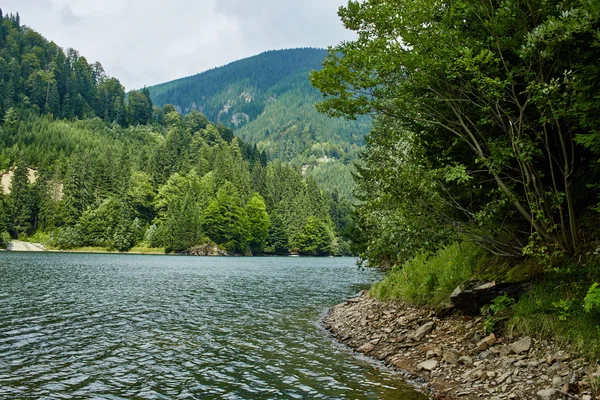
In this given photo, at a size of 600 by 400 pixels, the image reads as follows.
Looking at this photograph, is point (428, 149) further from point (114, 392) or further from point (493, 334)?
point (114, 392)

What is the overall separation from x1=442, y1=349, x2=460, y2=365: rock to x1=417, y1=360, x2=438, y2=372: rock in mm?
322

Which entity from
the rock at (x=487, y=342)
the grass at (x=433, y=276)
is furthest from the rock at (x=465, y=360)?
the grass at (x=433, y=276)

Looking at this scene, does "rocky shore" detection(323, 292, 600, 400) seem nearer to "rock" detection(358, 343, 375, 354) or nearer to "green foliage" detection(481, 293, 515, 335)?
"rock" detection(358, 343, 375, 354)

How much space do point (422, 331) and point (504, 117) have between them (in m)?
7.28

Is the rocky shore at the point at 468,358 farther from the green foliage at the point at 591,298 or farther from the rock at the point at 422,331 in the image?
the green foliage at the point at 591,298

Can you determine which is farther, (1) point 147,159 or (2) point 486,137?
(1) point 147,159

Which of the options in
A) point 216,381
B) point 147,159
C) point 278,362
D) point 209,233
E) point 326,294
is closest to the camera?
point 216,381

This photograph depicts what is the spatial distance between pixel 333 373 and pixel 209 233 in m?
119

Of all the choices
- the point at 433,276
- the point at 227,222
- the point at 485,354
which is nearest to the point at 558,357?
the point at 485,354

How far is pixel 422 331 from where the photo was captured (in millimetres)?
14203

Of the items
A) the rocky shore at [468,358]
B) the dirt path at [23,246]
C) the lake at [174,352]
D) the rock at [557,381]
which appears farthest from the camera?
the dirt path at [23,246]

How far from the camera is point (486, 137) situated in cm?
1266

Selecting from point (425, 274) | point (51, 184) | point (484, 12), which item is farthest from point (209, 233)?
point (484, 12)

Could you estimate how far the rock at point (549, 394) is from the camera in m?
8.53
